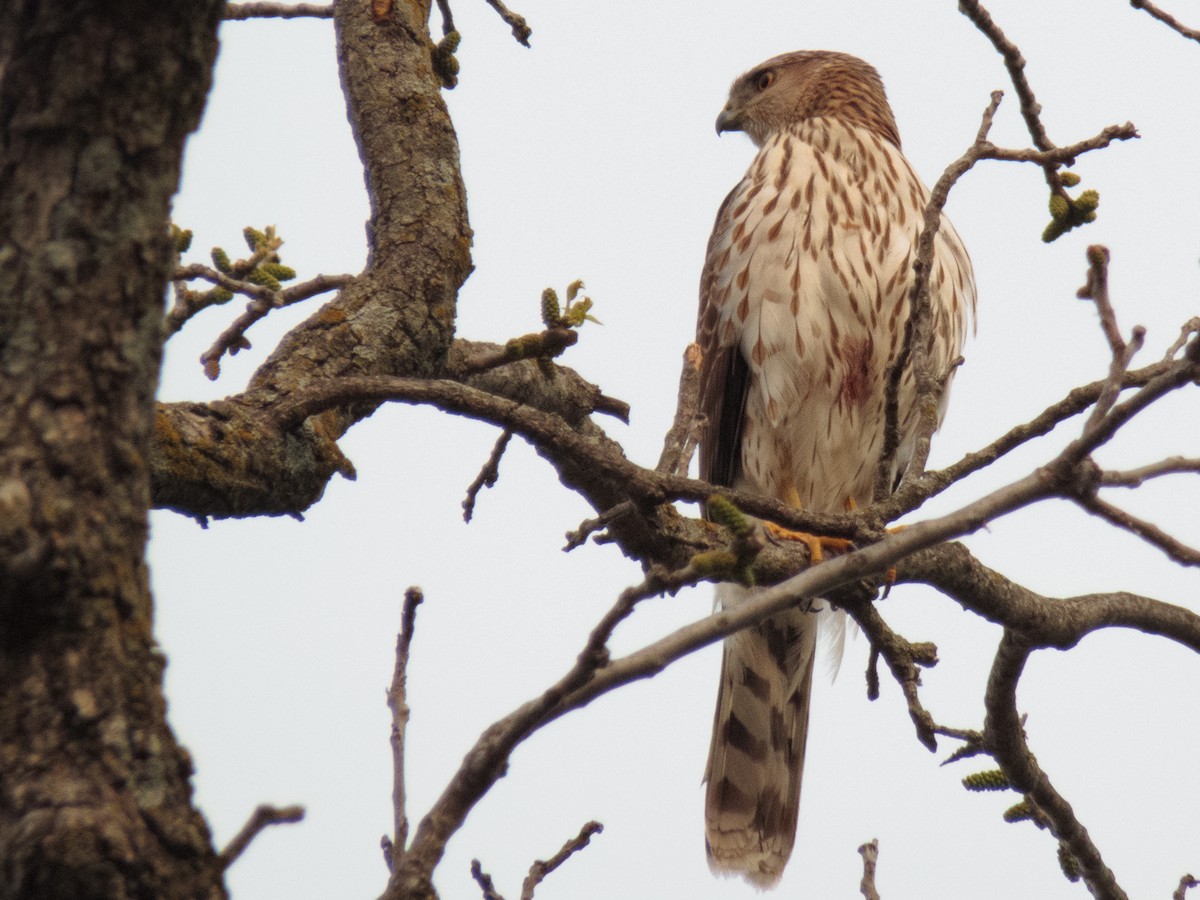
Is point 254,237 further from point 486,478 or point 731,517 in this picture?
point 731,517

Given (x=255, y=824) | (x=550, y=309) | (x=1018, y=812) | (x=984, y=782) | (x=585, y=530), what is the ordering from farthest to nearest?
(x=1018, y=812) < (x=984, y=782) < (x=550, y=309) < (x=585, y=530) < (x=255, y=824)

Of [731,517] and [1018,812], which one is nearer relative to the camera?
[731,517]

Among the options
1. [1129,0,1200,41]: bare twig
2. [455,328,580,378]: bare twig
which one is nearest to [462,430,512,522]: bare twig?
[455,328,580,378]: bare twig

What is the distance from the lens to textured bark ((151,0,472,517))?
2535 mm

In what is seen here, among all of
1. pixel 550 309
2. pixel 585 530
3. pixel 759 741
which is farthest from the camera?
pixel 759 741

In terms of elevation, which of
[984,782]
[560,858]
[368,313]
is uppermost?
[368,313]

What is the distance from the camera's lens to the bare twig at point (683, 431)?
8.43ft

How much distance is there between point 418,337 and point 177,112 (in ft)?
5.72

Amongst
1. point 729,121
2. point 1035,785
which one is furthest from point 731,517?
point 729,121

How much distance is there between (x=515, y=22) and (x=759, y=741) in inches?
106

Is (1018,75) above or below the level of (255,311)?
above

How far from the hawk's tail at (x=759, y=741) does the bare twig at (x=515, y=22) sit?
2133mm

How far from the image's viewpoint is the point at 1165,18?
9.20 ft

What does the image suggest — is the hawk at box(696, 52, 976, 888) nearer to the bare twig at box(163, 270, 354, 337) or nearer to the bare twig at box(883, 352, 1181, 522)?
the bare twig at box(883, 352, 1181, 522)
